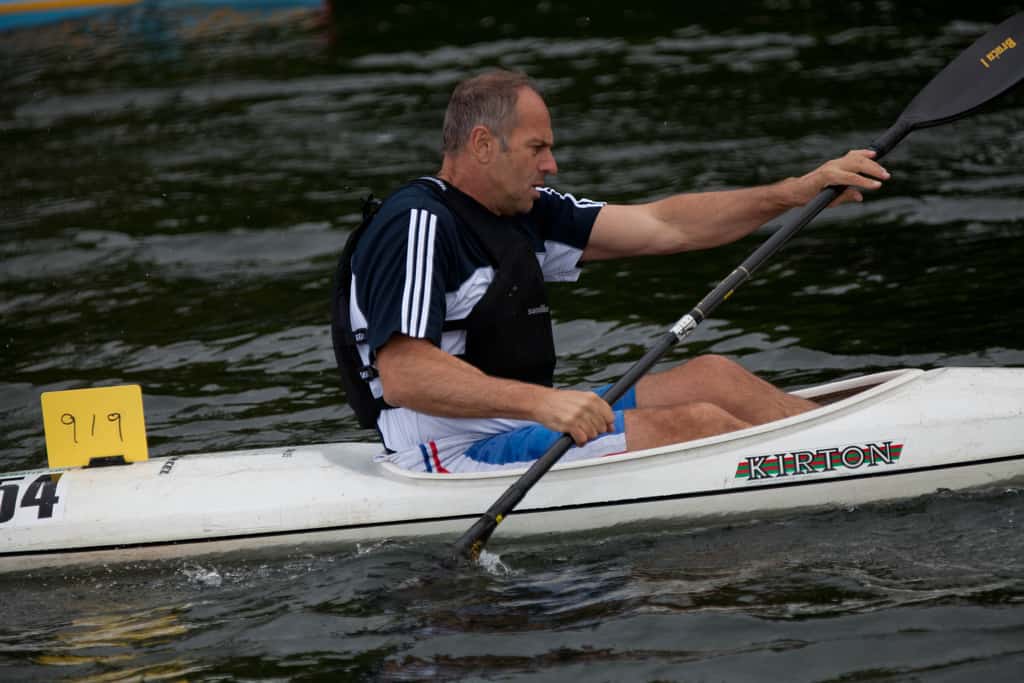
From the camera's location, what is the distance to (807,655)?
406 cm

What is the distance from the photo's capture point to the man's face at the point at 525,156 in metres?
4.60

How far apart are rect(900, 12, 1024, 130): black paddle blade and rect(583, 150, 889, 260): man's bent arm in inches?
27.2

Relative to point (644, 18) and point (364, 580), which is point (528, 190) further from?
point (644, 18)

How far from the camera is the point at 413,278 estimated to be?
14.6 feet

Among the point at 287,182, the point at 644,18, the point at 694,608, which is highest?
the point at 644,18

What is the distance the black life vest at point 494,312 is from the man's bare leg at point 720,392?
46cm

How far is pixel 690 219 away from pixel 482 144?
1.04 m

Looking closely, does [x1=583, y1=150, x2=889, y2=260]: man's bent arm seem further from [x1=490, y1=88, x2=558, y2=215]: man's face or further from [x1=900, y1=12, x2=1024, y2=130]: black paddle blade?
[x1=900, y1=12, x2=1024, y2=130]: black paddle blade

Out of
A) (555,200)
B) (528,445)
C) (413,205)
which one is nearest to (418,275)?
(413,205)

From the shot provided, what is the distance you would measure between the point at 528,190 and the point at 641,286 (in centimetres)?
359

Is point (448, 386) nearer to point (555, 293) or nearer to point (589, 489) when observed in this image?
point (589, 489)

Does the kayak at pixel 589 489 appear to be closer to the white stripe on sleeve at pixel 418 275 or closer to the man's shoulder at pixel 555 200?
the white stripe on sleeve at pixel 418 275

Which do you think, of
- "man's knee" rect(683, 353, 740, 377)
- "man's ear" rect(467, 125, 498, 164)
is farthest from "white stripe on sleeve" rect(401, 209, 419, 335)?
"man's knee" rect(683, 353, 740, 377)

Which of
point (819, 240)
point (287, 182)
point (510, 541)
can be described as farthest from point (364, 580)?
point (287, 182)
